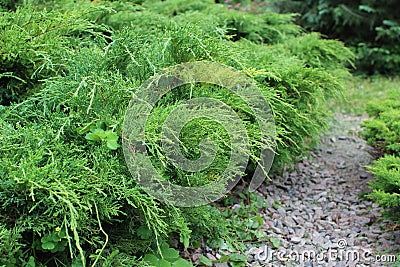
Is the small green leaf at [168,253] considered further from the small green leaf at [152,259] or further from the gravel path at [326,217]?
the gravel path at [326,217]

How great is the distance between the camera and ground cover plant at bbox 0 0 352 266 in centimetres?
169

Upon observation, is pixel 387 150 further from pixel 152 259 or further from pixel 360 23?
pixel 360 23

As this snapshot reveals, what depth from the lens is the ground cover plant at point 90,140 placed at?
1690mm

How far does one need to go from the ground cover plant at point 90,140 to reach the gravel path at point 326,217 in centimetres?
22

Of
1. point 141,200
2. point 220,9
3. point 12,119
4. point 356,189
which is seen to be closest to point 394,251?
point 356,189

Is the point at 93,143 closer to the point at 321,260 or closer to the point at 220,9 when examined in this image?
the point at 321,260

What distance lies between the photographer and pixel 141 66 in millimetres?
2291

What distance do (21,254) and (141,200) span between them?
0.51 metres

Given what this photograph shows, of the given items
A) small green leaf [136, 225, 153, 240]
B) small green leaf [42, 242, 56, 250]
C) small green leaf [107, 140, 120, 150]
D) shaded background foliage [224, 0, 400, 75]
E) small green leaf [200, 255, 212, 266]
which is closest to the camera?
small green leaf [42, 242, 56, 250]

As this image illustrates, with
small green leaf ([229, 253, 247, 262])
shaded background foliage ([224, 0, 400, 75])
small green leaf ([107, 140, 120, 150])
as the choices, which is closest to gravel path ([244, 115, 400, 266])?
small green leaf ([229, 253, 247, 262])

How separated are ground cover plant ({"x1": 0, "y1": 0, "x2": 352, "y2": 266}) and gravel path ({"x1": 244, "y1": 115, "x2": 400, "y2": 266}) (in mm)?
219

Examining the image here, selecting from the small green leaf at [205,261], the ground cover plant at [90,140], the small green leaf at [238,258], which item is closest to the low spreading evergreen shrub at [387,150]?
the ground cover plant at [90,140]

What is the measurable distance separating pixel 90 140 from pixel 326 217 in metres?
1.72

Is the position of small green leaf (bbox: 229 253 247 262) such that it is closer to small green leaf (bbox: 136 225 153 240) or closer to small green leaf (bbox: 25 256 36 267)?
small green leaf (bbox: 136 225 153 240)
